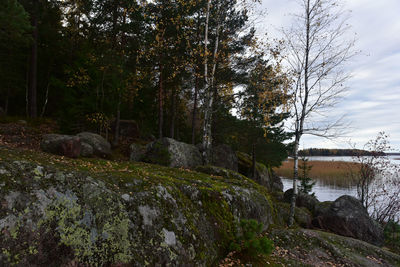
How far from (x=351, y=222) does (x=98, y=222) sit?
486 inches

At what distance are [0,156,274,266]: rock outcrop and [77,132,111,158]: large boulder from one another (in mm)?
8611

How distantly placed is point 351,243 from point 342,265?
1.58 m

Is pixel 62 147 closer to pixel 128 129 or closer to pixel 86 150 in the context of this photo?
pixel 86 150

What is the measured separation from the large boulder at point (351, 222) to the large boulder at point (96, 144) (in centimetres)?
1249

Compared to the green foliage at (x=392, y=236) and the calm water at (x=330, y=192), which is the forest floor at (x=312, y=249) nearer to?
the green foliage at (x=392, y=236)

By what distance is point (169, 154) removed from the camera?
10.5 m

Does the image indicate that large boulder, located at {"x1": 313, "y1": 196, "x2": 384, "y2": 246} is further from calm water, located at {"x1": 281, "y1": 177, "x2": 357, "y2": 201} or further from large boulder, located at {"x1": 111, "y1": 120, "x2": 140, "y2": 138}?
large boulder, located at {"x1": 111, "y1": 120, "x2": 140, "y2": 138}

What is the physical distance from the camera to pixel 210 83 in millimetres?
12125

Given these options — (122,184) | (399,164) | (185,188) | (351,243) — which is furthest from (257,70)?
(399,164)

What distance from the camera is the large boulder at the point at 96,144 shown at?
11.2 m

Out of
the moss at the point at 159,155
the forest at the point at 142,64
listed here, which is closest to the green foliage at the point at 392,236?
the forest at the point at 142,64

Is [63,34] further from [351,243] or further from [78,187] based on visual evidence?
[351,243]

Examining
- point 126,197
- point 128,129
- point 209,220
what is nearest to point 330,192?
point 128,129

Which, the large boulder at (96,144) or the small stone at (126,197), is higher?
the large boulder at (96,144)
